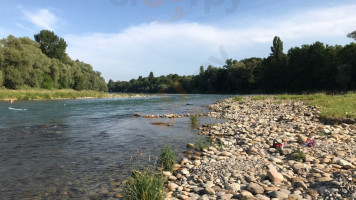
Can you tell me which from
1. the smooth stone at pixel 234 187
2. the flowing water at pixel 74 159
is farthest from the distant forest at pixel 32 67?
the smooth stone at pixel 234 187

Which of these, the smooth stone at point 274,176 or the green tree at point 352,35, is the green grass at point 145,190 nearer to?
the smooth stone at point 274,176

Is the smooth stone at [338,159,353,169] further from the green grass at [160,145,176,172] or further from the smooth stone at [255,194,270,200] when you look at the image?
the green grass at [160,145,176,172]

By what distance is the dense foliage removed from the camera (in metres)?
51.6

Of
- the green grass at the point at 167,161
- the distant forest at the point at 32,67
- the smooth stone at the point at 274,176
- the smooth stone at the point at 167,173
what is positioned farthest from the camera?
the distant forest at the point at 32,67

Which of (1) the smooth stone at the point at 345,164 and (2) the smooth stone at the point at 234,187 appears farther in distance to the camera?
(1) the smooth stone at the point at 345,164

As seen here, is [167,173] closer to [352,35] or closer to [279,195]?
[279,195]

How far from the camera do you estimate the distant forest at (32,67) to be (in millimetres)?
50875

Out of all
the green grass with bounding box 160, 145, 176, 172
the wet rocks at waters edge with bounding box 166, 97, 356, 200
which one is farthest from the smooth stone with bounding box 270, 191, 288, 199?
the green grass with bounding box 160, 145, 176, 172

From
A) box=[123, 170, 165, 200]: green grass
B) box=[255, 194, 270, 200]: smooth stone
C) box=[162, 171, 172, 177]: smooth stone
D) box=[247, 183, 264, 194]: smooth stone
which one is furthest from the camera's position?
box=[162, 171, 172, 177]: smooth stone

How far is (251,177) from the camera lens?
5.64m

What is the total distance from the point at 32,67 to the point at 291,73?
2783 inches

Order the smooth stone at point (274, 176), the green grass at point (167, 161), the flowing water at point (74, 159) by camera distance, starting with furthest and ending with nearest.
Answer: the green grass at point (167, 161) < the flowing water at point (74, 159) < the smooth stone at point (274, 176)

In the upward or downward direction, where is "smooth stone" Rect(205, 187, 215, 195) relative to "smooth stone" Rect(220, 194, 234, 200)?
downward

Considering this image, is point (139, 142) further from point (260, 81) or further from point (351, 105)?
point (260, 81)
